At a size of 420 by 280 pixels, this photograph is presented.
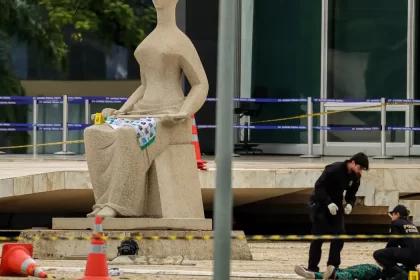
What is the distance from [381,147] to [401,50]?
2933 mm

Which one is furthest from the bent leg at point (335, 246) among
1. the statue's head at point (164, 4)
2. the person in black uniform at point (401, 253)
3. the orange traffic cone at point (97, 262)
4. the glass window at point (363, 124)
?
the glass window at point (363, 124)

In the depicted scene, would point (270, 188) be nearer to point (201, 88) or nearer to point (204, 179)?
point (204, 179)

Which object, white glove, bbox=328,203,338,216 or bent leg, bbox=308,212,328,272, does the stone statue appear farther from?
white glove, bbox=328,203,338,216

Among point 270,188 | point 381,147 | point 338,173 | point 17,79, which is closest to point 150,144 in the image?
point 338,173

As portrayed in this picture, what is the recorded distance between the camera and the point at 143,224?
17.6 meters

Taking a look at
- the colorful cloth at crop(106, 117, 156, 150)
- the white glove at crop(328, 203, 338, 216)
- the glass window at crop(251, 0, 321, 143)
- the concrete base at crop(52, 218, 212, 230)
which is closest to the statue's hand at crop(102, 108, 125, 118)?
the colorful cloth at crop(106, 117, 156, 150)

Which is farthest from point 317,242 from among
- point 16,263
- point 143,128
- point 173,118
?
point 16,263

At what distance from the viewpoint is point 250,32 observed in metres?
29.7

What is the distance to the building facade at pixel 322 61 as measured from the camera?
28.9 metres

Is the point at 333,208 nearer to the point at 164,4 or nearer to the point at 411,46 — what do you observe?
the point at 164,4

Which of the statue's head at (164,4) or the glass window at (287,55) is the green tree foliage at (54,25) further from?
the statue's head at (164,4)

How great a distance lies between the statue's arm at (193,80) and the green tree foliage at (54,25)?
1507 centimetres

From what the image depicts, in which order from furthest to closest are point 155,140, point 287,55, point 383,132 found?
point 287,55, point 383,132, point 155,140

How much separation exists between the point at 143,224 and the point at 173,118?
4.08ft
